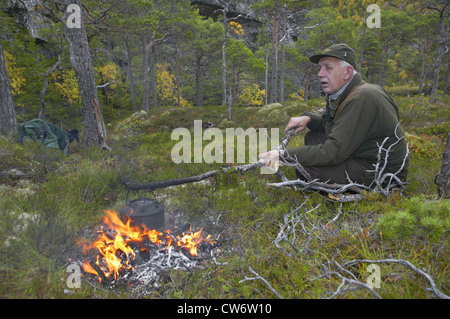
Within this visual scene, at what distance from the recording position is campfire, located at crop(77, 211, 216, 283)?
2.35 meters

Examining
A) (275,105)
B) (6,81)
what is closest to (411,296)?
(6,81)

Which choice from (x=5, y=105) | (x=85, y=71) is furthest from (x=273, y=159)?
(x=5, y=105)

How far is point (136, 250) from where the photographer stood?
2711 millimetres

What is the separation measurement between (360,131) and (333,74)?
2.67 feet

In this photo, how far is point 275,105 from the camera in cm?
1395

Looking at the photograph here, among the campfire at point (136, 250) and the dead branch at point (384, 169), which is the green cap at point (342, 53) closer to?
the dead branch at point (384, 169)

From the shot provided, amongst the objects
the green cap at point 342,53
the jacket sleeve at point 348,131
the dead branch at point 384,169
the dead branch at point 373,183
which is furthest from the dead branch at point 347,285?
the green cap at point 342,53

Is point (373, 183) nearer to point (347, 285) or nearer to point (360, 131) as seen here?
point (360, 131)

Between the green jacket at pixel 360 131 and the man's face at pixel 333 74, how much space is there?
105 millimetres

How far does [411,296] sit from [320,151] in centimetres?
154

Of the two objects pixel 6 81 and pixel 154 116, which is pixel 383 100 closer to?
pixel 6 81

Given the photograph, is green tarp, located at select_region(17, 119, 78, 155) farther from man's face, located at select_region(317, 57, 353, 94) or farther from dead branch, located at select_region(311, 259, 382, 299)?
dead branch, located at select_region(311, 259, 382, 299)

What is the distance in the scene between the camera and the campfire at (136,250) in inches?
92.5

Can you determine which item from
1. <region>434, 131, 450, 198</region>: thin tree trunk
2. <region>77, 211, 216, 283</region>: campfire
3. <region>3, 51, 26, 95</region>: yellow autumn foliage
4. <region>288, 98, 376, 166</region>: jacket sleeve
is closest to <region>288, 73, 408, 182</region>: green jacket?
<region>288, 98, 376, 166</region>: jacket sleeve
